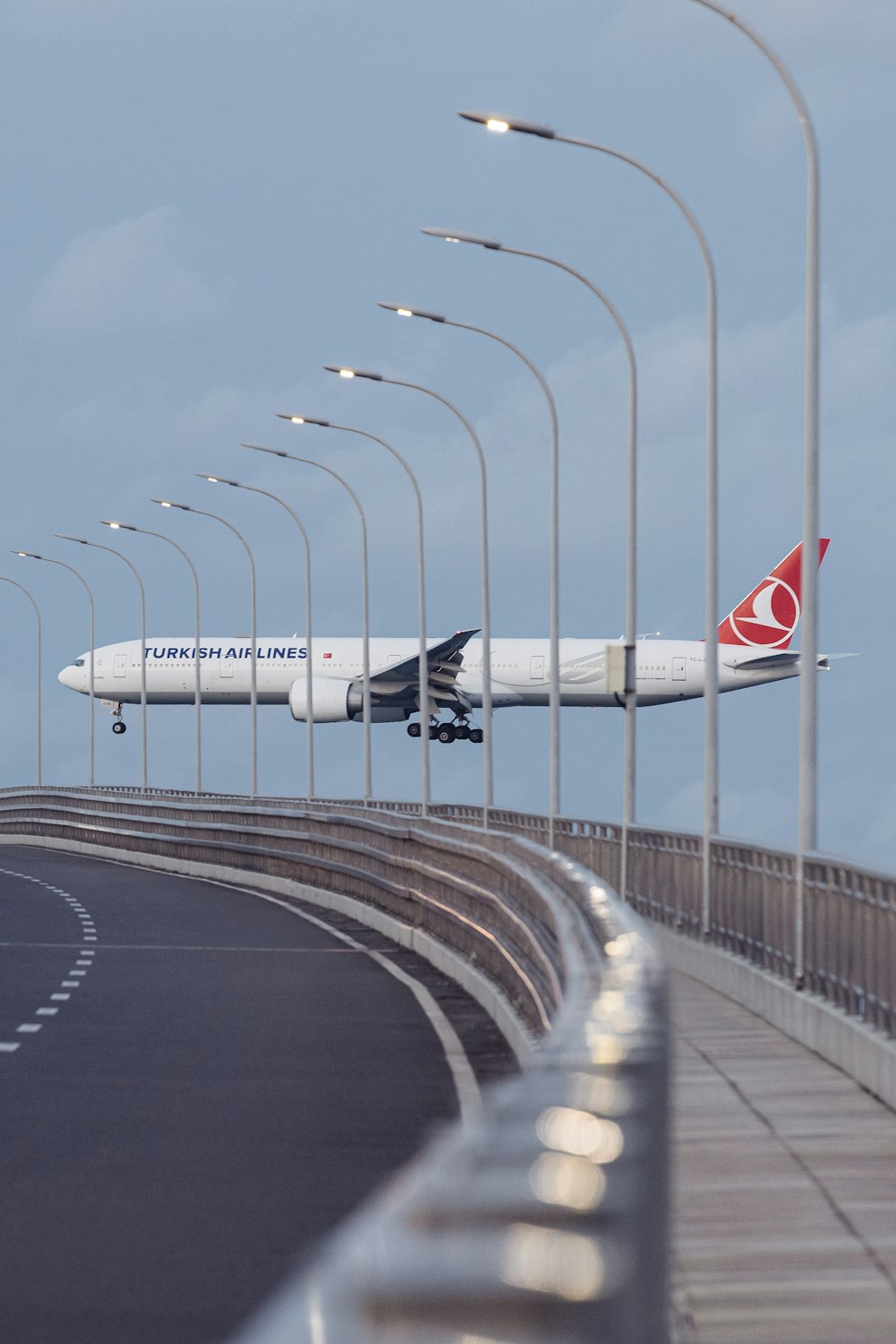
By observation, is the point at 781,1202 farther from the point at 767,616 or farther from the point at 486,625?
the point at 767,616

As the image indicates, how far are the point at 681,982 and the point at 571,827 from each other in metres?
11.5

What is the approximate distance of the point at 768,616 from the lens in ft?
296

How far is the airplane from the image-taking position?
3233 inches

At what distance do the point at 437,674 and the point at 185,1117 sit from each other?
2734 inches

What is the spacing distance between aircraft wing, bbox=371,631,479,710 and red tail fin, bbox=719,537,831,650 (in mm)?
12137

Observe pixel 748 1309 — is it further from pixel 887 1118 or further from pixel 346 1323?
pixel 346 1323

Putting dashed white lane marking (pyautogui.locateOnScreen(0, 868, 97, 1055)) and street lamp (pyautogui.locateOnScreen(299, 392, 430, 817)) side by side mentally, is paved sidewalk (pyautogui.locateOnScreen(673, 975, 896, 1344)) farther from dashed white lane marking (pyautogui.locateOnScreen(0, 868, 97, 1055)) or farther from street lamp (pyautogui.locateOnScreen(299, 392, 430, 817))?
street lamp (pyautogui.locateOnScreen(299, 392, 430, 817))

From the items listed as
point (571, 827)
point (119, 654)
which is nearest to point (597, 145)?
point (571, 827)

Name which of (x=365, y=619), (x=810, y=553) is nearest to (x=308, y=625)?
(x=365, y=619)

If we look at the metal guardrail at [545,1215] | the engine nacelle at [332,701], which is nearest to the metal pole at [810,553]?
the metal guardrail at [545,1215]

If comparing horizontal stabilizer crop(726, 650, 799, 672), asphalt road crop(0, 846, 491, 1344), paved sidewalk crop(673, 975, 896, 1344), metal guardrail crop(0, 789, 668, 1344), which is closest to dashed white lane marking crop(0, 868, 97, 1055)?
asphalt road crop(0, 846, 491, 1344)

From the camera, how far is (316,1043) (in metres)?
18.0

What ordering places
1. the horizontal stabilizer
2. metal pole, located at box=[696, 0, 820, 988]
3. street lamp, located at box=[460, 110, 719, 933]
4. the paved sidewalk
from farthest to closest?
the horizontal stabilizer → street lamp, located at box=[460, 110, 719, 933] → metal pole, located at box=[696, 0, 820, 988] → the paved sidewalk

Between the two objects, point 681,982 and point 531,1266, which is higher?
point 531,1266
